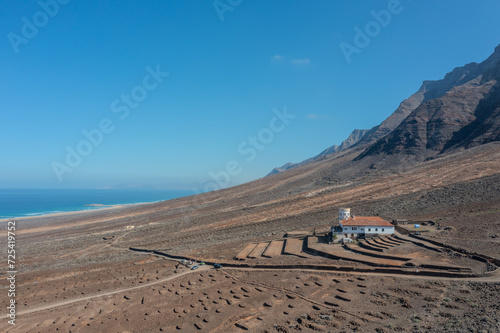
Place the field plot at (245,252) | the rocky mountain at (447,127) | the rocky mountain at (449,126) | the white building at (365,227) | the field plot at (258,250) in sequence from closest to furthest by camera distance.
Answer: the field plot at (245,252)
the field plot at (258,250)
the white building at (365,227)
the rocky mountain at (449,126)
the rocky mountain at (447,127)

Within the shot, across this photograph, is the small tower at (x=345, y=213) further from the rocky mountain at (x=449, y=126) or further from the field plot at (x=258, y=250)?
the rocky mountain at (x=449, y=126)

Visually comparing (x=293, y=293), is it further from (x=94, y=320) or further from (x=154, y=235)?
(x=154, y=235)

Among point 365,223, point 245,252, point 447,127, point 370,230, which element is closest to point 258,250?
point 245,252

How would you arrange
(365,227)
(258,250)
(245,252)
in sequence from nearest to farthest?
1. (365,227)
2. (245,252)
3. (258,250)

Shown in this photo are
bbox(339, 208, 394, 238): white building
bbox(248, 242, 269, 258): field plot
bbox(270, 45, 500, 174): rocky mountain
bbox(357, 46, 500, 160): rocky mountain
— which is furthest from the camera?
bbox(270, 45, 500, 174): rocky mountain

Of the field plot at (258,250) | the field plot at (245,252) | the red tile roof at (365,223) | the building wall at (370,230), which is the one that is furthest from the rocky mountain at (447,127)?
the field plot at (245,252)

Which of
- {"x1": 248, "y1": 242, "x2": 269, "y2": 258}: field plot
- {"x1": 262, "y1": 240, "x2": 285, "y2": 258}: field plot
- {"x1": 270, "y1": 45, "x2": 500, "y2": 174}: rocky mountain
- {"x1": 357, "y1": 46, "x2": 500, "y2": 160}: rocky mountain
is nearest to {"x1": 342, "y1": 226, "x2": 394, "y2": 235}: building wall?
{"x1": 262, "y1": 240, "x2": 285, "y2": 258}: field plot

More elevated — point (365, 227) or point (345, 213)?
point (345, 213)

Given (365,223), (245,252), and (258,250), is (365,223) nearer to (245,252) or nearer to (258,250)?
(258,250)

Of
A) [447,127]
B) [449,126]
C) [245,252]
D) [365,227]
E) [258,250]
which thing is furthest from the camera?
[449,126]

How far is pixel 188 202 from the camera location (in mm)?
99500

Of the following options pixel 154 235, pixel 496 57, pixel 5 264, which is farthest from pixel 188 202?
pixel 496 57

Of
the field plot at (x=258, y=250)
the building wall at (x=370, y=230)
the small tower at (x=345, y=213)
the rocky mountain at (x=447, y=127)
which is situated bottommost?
the building wall at (x=370, y=230)

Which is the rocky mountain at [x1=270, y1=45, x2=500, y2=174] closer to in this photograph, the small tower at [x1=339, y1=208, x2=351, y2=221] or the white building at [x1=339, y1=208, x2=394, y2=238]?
the small tower at [x1=339, y1=208, x2=351, y2=221]
